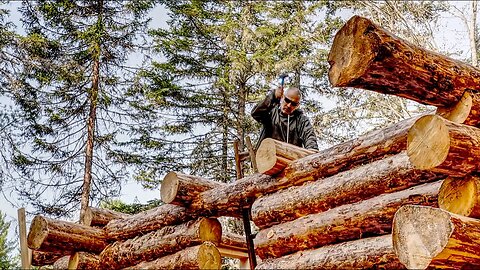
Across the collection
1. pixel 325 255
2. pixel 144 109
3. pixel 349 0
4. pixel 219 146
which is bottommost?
pixel 325 255

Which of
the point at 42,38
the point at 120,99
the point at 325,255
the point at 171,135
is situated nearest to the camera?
the point at 325,255

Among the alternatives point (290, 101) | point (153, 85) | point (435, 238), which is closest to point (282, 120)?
point (290, 101)

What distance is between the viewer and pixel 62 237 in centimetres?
740

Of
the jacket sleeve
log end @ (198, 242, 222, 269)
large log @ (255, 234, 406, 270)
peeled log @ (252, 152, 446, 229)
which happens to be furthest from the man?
large log @ (255, 234, 406, 270)

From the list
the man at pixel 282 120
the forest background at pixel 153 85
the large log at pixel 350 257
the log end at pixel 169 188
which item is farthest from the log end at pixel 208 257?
the forest background at pixel 153 85

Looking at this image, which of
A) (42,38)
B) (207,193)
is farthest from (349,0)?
(207,193)

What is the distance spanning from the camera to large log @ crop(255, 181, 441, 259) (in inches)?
176

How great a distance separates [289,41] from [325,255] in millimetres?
13169

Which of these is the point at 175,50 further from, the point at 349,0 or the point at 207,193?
the point at 207,193

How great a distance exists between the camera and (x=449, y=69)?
4.08 meters

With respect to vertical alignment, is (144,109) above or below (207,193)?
above

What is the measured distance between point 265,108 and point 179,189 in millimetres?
1605

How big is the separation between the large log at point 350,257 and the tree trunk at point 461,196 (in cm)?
66

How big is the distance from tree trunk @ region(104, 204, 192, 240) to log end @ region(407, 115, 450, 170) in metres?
3.45
